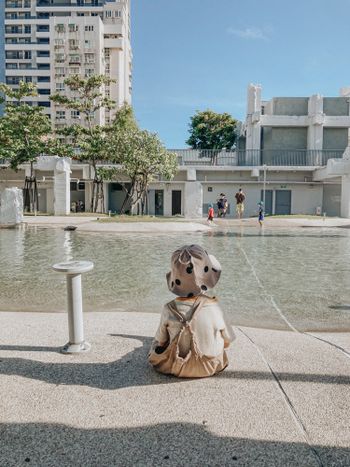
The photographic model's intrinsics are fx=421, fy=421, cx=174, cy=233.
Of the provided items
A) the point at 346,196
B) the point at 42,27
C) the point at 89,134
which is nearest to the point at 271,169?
the point at 346,196

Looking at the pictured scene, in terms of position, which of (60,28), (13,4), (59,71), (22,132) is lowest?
(22,132)

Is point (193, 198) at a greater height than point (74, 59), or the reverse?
point (74, 59)

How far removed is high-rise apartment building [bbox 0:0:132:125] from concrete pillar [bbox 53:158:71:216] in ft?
153

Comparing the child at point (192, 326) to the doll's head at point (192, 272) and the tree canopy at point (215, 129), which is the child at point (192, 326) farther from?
the tree canopy at point (215, 129)

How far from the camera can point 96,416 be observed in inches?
121

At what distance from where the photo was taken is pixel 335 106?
138 ft

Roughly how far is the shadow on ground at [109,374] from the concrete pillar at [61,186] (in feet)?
106

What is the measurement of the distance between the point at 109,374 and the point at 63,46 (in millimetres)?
90333

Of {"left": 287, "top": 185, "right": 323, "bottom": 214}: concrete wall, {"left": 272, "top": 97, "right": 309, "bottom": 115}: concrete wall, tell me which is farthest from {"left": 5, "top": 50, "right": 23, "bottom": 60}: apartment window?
{"left": 287, "top": 185, "right": 323, "bottom": 214}: concrete wall

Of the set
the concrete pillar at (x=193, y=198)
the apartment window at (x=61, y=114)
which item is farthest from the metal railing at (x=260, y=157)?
the apartment window at (x=61, y=114)

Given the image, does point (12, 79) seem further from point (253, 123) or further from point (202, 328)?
point (202, 328)

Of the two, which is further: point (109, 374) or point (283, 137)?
point (283, 137)

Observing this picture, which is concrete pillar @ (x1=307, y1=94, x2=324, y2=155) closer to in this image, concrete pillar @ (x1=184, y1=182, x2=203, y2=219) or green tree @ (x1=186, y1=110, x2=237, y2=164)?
concrete pillar @ (x1=184, y1=182, x2=203, y2=219)

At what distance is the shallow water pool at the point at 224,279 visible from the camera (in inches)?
287
